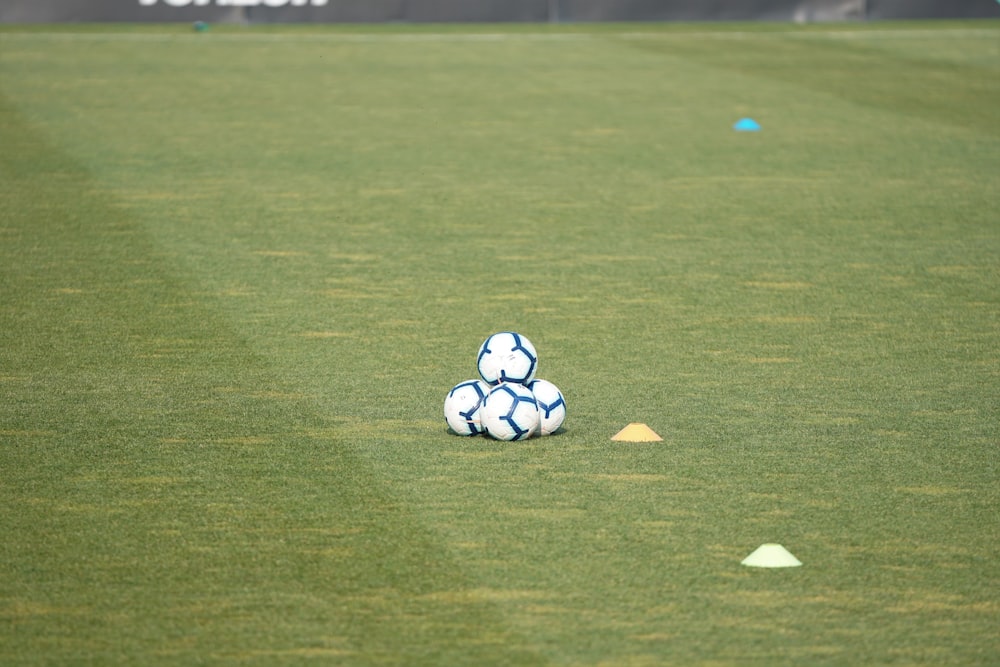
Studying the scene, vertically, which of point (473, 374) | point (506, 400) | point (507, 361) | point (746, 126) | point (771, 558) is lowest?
point (746, 126)

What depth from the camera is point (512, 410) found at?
6.02 meters

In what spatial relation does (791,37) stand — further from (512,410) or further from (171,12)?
(512,410)

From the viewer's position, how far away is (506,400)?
6.02 meters

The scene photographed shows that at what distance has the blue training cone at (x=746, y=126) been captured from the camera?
567 inches

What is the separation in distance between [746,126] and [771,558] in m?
10.2

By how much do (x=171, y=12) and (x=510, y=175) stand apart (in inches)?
476

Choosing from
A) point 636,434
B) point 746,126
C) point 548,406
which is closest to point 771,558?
point 636,434

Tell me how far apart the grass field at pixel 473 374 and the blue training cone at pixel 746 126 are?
18cm

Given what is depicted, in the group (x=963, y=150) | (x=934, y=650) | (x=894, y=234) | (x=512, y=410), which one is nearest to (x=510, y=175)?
(x=894, y=234)

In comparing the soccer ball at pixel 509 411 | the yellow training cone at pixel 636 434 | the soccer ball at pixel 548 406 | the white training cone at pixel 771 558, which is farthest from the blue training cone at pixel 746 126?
the white training cone at pixel 771 558

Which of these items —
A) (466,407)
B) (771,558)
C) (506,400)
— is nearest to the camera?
(771,558)

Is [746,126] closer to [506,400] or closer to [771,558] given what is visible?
[506,400]

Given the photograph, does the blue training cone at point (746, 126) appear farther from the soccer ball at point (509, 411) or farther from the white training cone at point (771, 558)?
the white training cone at point (771, 558)

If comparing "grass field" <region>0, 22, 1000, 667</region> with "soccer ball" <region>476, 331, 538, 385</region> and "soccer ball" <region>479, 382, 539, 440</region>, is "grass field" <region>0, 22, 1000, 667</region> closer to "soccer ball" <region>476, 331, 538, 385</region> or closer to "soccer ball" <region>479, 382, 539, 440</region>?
"soccer ball" <region>479, 382, 539, 440</region>
